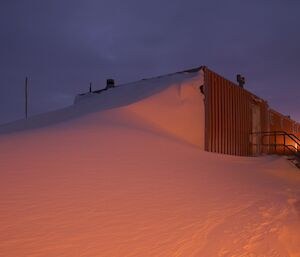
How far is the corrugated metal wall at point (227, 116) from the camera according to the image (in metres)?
10.8

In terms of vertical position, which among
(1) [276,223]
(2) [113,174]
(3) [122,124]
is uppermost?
(3) [122,124]

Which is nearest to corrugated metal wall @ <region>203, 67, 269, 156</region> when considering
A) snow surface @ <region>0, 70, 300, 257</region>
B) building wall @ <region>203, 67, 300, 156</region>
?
building wall @ <region>203, 67, 300, 156</region>

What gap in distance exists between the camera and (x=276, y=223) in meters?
3.80

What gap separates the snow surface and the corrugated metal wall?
288cm

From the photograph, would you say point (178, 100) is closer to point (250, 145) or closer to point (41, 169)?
point (250, 145)

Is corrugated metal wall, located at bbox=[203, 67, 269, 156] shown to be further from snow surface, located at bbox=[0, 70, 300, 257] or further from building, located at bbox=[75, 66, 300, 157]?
snow surface, located at bbox=[0, 70, 300, 257]

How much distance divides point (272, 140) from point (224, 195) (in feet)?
45.0

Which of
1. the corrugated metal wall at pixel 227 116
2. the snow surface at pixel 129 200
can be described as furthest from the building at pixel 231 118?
the snow surface at pixel 129 200

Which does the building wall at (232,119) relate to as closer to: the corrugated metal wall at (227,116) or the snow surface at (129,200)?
the corrugated metal wall at (227,116)

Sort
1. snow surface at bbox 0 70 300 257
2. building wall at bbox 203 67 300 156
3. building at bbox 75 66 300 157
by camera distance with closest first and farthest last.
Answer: snow surface at bbox 0 70 300 257 < building at bbox 75 66 300 157 < building wall at bbox 203 67 300 156

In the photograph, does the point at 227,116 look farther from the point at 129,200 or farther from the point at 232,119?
the point at 129,200

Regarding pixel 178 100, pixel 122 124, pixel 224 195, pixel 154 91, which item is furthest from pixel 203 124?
pixel 224 195

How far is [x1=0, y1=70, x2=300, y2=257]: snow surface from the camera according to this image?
9.18 feet

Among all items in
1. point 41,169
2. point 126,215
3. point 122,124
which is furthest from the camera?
point 122,124
